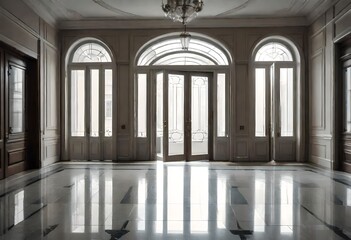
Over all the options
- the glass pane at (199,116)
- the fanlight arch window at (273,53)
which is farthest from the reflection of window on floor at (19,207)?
the fanlight arch window at (273,53)

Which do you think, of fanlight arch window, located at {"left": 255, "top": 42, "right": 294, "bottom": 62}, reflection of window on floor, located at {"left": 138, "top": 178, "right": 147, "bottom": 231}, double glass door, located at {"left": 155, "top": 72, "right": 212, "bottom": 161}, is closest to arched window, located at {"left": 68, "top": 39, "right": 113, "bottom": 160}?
double glass door, located at {"left": 155, "top": 72, "right": 212, "bottom": 161}

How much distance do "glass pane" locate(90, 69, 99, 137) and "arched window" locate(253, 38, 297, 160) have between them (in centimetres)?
409

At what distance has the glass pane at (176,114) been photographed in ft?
30.2

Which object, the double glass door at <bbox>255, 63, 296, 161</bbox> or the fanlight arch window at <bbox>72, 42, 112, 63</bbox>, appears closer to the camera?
the double glass door at <bbox>255, 63, 296, 161</bbox>

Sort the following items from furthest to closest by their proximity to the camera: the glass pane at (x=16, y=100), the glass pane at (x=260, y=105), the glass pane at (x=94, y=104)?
the glass pane at (x=94, y=104)
the glass pane at (x=260, y=105)
the glass pane at (x=16, y=100)

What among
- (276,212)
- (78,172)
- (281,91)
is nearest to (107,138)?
(78,172)

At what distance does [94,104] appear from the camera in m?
9.32

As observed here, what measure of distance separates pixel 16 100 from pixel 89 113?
2482 millimetres

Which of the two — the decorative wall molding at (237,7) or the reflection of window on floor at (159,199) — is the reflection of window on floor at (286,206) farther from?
the decorative wall molding at (237,7)

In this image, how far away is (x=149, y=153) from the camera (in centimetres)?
932

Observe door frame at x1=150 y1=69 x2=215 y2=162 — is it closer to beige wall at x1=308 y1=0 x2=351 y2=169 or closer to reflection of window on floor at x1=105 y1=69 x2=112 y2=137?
reflection of window on floor at x1=105 y1=69 x2=112 y2=137

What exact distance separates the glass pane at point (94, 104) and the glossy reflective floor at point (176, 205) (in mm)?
2371

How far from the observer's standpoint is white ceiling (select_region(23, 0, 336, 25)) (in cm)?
775

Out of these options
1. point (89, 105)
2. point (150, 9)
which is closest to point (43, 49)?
point (89, 105)
